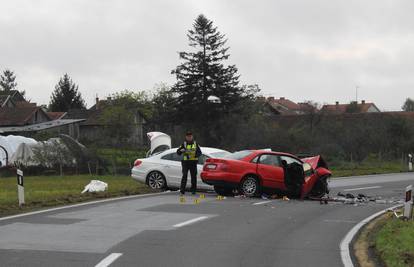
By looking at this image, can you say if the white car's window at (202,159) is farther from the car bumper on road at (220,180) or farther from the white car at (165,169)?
the car bumper on road at (220,180)

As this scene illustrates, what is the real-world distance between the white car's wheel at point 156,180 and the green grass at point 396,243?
946cm

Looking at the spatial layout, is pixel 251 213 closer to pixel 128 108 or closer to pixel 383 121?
pixel 383 121

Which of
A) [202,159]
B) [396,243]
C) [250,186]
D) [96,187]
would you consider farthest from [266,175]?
[396,243]

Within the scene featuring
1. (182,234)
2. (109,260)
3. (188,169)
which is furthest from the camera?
(188,169)

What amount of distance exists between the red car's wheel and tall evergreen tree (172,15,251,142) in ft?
165

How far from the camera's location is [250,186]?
18.0m

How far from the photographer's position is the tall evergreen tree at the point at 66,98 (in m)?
109

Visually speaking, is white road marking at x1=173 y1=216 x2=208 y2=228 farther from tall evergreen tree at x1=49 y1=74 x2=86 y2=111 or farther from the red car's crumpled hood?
tall evergreen tree at x1=49 y1=74 x2=86 y2=111

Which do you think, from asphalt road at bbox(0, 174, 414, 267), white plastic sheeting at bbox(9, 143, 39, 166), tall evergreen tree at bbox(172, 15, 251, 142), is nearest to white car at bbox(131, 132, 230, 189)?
asphalt road at bbox(0, 174, 414, 267)

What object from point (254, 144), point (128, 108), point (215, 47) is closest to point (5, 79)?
point (128, 108)

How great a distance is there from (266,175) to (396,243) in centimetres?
863

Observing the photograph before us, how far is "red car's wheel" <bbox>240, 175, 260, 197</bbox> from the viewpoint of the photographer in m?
17.9

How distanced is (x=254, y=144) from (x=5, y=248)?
3200cm

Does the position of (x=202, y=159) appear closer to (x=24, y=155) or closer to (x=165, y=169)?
(x=165, y=169)
